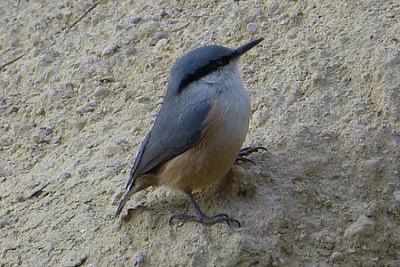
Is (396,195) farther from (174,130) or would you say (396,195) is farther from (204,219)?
(174,130)

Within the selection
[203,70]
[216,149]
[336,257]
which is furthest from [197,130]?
[336,257]

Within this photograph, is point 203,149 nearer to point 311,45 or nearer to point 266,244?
point 266,244

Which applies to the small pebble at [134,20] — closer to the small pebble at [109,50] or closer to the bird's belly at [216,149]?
the small pebble at [109,50]

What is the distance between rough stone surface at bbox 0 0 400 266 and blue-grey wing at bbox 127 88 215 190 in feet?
0.96

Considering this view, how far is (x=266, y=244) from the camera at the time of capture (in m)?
4.82

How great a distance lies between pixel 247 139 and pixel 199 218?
672mm

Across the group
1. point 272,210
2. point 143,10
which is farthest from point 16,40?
point 272,210

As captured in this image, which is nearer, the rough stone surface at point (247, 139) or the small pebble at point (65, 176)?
the rough stone surface at point (247, 139)

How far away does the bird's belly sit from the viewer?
15.9 ft

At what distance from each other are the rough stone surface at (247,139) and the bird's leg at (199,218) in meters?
0.06

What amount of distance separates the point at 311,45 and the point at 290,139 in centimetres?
83

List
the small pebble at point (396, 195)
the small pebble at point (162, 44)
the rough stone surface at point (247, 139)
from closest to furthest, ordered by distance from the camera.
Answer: the rough stone surface at point (247, 139) → the small pebble at point (396, 195) → the small pebble at point (162, 44)

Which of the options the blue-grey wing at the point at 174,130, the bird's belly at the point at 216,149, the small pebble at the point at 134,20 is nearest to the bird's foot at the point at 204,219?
the bird's belly at the point at 216,149

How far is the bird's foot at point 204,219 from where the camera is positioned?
4.88 meters
